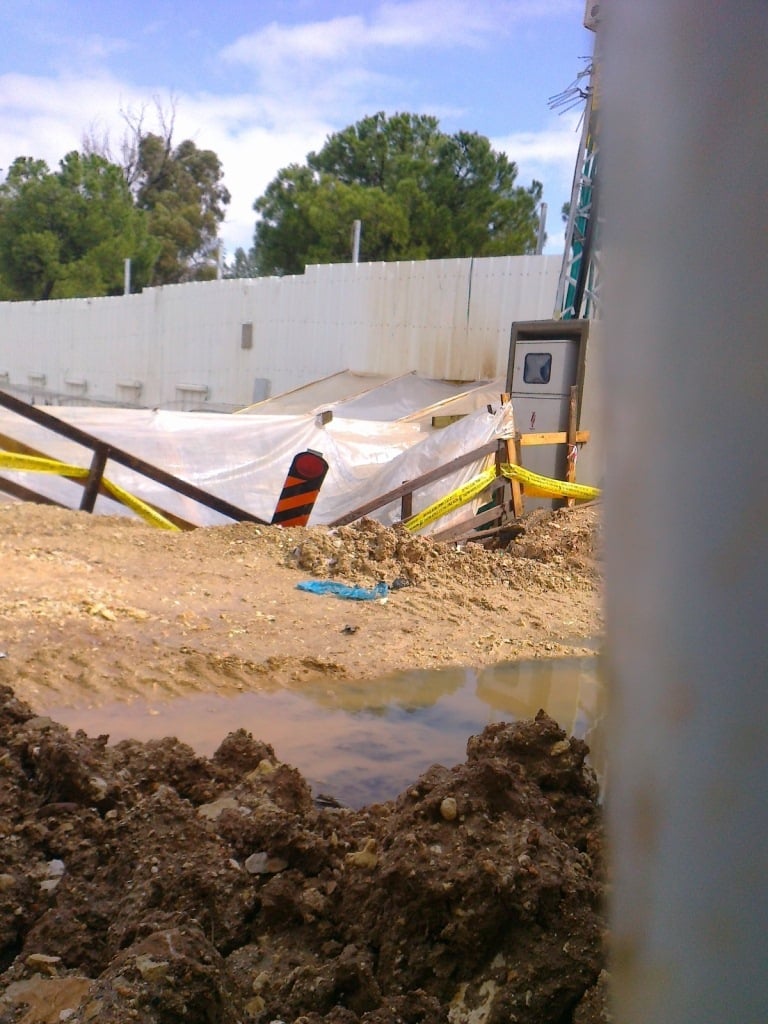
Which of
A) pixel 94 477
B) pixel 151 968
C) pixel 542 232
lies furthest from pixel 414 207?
pixel 151 968

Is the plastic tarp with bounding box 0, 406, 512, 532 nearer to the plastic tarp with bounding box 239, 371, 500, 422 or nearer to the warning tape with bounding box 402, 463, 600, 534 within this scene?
the warning tape with bounding box 402, 463, 600, 534

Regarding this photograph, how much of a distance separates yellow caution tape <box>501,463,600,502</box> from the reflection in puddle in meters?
4.69

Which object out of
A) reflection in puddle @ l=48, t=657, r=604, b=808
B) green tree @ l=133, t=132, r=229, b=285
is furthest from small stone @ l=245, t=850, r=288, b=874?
green tree @ l=133, t=132, r=229, b=285

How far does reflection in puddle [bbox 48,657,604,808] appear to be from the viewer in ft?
13.9

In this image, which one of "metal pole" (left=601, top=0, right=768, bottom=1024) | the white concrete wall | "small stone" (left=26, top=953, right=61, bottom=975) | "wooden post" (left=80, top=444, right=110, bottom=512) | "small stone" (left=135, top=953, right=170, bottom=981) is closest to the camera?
"metal pole" (left=601, top=0, right=768, bottom=1024)

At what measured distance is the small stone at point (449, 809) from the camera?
238cm

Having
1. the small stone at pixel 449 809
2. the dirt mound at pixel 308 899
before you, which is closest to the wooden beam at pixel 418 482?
the dirt mound at pixel 308 899

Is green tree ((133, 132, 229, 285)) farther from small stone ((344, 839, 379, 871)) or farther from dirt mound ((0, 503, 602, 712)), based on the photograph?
small stone ((344, 839, 379, 871))

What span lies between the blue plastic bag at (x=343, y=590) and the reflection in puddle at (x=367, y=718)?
5.06 feet

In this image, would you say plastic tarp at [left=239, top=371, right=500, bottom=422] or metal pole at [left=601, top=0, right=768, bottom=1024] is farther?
plastic tarp at [left=239, top=371, right=500, bottom=422]

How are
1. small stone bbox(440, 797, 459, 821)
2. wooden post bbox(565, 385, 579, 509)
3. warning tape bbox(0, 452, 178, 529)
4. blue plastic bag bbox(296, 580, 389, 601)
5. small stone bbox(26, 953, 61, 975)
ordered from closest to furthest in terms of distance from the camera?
small stone bbox(26, 953, 61, 975) → small stone bbox(440, 797, 459, 821) → blue plastic bag bbox(296, 580, 389, 601) → warning tape bbox(0, 452, 178, 529) → wooden post bbox(565, 385, 579, 509)

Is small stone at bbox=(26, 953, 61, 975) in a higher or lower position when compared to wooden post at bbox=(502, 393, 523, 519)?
lower

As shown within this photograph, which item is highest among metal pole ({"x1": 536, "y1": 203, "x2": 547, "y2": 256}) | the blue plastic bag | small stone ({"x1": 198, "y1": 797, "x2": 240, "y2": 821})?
metal pole ({"x1": 536, "y1": 203, "x2": 547, "y2": 256})

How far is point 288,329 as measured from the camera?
21.4 metres
